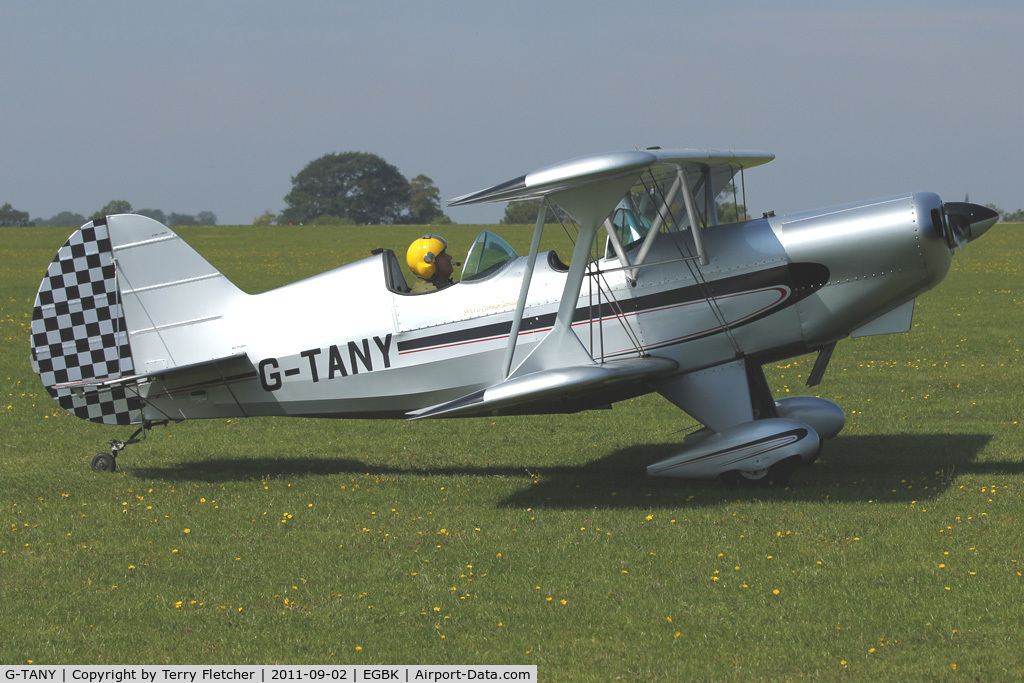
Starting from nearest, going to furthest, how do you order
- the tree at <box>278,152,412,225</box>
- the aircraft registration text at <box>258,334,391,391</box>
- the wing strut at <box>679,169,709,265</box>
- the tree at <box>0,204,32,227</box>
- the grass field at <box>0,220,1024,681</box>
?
the grass field at <box>0,220,1024,681</box> → the wing strut at <box>679,169,709,265</box> → the aircraft registration text at <box>258,334,391,391</box> → the tree at <box>0,204,32,227</box> → the tree at <box>278,152,412,225</box>

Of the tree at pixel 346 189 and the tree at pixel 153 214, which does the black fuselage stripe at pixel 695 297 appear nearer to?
the tree at pixel 153 214

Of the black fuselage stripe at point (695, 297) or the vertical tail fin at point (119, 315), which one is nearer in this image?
the black fuselage stripe at point (695, 297)

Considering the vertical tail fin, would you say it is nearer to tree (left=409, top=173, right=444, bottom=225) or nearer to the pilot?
the pilot

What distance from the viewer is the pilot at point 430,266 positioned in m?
9.68

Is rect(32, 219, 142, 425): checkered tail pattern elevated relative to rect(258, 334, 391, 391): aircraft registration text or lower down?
elevated

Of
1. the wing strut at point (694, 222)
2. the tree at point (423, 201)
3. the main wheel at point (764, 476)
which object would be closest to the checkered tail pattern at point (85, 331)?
the wing strut at point (694, 222)

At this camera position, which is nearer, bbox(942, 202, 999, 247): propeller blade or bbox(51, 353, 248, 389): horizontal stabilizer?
bbox(942, 202, 999, 247): propeller blade

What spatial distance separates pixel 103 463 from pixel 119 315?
1.50 meters

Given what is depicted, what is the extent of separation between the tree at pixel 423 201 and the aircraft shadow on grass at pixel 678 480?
81534 mm

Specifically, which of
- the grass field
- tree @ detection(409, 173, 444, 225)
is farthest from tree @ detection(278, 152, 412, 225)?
the grass field

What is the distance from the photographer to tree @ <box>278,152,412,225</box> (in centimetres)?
10781

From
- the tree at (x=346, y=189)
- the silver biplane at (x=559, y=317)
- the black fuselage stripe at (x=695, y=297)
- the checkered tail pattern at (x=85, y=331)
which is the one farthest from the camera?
the tree at (x=346, y=189)

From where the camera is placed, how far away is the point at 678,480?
9.55 meters

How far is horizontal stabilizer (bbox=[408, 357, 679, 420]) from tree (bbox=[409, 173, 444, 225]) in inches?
3284
